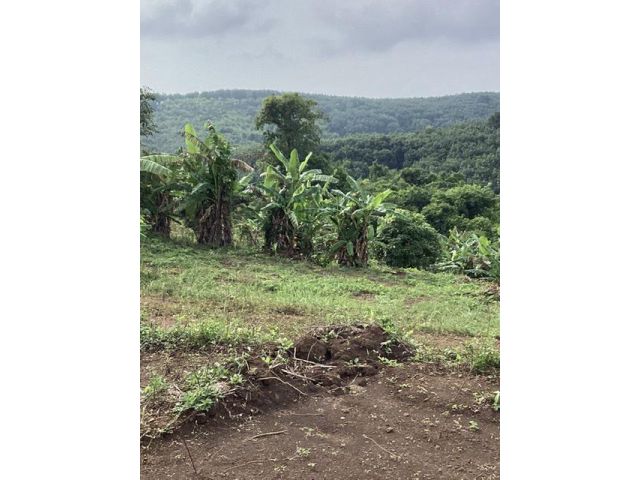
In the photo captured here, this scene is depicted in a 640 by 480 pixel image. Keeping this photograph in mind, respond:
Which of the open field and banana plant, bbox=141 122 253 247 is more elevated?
banana plant, bbox=141 122 253 247

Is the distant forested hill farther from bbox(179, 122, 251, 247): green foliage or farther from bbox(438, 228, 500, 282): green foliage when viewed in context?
bbox(438, 228, 500, 282): green foliage

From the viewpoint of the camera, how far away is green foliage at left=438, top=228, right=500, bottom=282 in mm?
5672

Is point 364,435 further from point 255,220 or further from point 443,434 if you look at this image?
point 255,220

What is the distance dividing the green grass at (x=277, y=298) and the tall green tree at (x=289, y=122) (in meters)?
7.43

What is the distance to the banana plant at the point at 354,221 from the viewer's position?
5.91 metres

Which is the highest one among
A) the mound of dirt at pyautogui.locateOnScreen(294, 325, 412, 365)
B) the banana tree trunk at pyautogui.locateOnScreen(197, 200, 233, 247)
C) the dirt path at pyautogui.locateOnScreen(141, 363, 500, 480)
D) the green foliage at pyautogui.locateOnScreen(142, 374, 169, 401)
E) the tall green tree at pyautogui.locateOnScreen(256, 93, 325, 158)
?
the tall green tree at pyautogui.locateOnScreen(256, 93, 325, 158)

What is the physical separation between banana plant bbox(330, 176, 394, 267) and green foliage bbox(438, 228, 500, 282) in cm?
96

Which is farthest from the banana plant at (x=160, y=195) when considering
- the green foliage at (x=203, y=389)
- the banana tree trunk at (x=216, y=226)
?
the green foliage at (x=203, y=389)

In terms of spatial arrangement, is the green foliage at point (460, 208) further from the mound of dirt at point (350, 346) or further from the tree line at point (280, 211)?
the mound of dirt at point (350, 346)

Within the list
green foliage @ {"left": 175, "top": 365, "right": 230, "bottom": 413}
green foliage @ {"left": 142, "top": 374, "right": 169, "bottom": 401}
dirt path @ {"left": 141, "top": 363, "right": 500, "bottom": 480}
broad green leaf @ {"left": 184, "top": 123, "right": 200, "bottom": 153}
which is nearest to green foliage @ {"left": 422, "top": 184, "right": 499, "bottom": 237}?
broad green leaf @ {"left": 184, "top": 123, "right": 200, "bottom": 153}

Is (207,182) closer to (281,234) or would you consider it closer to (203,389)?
(281,234)

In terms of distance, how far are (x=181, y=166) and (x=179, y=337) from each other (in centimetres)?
425

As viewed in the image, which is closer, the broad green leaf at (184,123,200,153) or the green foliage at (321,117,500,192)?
the broad green leaf at (184,123,200,153)

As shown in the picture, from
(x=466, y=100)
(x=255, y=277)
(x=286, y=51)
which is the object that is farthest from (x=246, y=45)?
(x=255, y=277)
